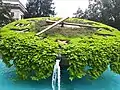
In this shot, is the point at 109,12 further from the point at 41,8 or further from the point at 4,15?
the point at 4,15

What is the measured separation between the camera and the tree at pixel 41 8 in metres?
30.6

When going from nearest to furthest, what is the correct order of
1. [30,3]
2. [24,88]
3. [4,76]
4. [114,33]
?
[24,88], [4,76], [114,33], [30,3]

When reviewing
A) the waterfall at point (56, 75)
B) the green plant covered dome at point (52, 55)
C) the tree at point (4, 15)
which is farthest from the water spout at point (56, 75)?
the tree at point (4, 15)

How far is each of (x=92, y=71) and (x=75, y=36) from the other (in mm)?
2016

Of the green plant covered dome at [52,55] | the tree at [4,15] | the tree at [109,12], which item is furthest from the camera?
the tree at [109,12]

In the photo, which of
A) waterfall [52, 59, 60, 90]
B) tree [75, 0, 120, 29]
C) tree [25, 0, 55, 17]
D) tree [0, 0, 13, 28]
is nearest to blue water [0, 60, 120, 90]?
waterfall [52, 59, 60, 90]

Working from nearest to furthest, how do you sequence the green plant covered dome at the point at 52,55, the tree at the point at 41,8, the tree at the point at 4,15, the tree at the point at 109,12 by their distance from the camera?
the green plant covered dome at the point at 52,55, the tree at the point at 4,15, the tree at the point at 109,12, the tree at the point at 41,8

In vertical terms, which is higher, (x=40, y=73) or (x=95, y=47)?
(x=95, y=47)

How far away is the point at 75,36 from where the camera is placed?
9219 millimetres

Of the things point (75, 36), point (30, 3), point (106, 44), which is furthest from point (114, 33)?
point (30, 3)

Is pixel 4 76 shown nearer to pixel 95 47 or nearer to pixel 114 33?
pixel 95 47

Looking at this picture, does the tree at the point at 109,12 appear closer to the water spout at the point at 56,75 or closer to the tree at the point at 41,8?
the tree at the point at 41,8

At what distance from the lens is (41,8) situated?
30688 mm

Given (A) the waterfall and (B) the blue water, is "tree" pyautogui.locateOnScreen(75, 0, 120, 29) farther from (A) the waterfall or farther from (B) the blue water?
(A) the waterfall
